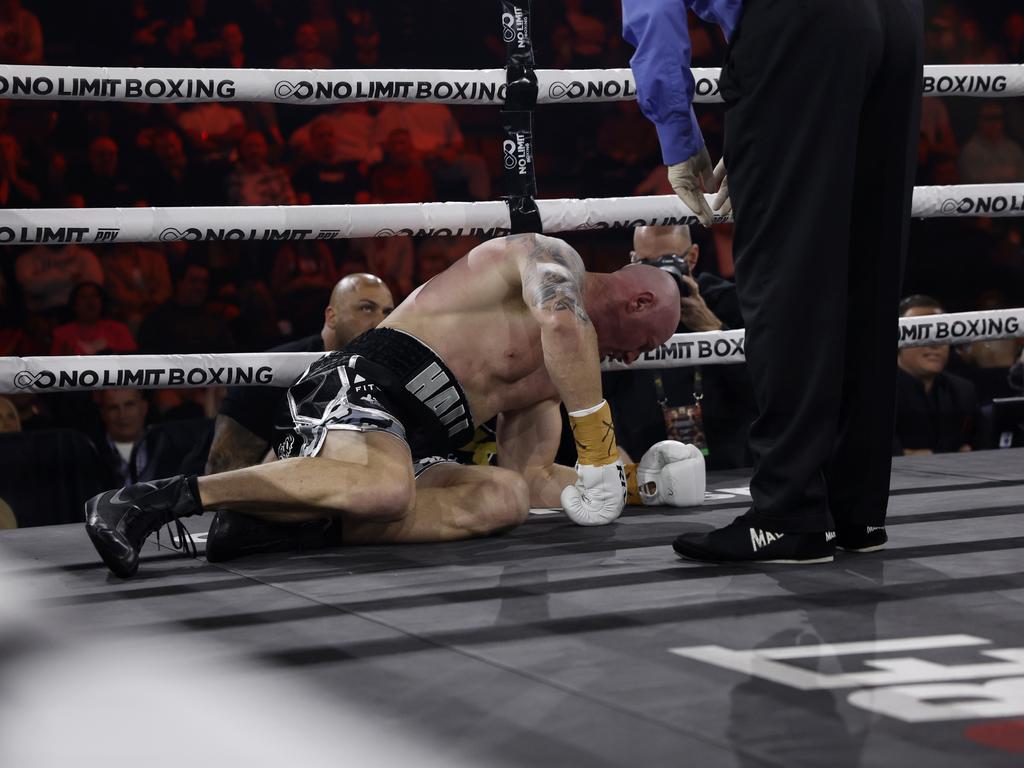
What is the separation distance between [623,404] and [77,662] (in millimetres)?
2146

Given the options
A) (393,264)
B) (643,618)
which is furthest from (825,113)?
(393,264)

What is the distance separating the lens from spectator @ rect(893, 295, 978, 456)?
3697 mm

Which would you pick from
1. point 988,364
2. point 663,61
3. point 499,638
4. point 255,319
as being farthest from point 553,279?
point 988,364

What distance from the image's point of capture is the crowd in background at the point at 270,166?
3.97 m

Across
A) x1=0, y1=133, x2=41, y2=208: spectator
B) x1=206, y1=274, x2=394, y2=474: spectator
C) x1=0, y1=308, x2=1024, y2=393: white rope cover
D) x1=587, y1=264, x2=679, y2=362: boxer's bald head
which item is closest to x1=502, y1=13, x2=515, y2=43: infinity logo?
x1=587, y1=264, x2=679, y2=362: boxer's bald head

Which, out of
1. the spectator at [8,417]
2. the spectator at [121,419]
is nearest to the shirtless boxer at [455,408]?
the spectator at [8,417]

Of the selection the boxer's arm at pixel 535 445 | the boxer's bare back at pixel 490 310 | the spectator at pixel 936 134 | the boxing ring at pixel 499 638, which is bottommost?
the boxing ring at pixel 499 638

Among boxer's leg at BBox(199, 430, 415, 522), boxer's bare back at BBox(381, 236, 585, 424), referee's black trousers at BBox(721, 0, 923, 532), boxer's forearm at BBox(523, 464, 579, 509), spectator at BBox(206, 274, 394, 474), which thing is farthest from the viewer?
spectator at BBox(206, 274, 394, 474)

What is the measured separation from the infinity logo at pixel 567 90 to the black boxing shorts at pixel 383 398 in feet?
2.53

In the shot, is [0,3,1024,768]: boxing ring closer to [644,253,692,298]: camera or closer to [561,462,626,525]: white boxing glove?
[561,462,626,525]: white boxing glove

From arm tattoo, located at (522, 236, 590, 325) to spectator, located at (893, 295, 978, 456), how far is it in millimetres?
1757

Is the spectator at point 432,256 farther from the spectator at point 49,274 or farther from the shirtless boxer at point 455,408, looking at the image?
the shirtless boxer at point 455,408

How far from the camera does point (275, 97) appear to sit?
8.38ft

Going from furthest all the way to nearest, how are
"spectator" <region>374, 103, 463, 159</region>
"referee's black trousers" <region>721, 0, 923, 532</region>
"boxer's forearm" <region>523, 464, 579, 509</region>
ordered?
1. "spectator" <region>374, 103, 463, 159</region>
2. "boxer's forearm" <region>523, 464, 579, 509</region>
3. "referee's black trousers" <region>721, 0, 923, 532</region>
